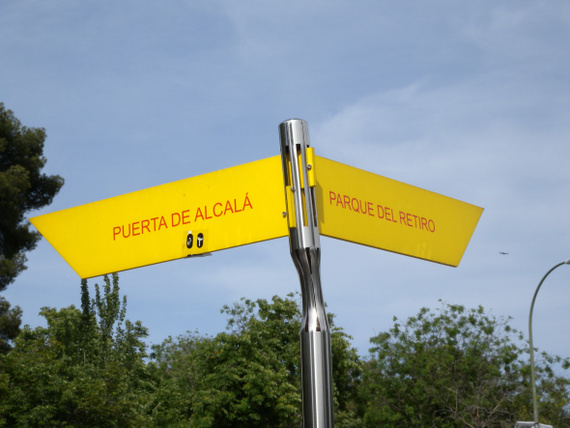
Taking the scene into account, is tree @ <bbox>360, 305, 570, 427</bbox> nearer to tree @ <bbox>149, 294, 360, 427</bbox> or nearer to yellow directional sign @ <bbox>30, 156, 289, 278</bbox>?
tree @ <bbox>149, 294, 360, 427</bbox>

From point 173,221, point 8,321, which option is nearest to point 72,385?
point 8,321

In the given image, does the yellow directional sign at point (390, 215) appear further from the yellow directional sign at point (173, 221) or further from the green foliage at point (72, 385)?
the green foliage at point (72, 385)

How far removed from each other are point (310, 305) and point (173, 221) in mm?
700

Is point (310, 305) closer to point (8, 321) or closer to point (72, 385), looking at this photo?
point (72, 385)

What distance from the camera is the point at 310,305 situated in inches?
97.7

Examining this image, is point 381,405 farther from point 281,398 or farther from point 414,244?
point 414,244

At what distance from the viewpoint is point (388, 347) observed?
31.1m

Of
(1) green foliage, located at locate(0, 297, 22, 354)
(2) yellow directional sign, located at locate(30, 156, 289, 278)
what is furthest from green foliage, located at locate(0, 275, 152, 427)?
(2) yellow directional sign, located at locate(30, 156, 289, 278)

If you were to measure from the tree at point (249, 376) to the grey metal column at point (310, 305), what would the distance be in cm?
2870

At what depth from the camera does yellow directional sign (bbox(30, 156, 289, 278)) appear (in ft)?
8.61

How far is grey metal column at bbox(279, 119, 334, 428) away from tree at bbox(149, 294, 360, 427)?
28.7m

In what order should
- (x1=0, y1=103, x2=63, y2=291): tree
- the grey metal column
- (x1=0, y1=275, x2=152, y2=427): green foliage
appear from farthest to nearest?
(x1=0, y1=103, x2=63, y2=291): tree
(x1=0, y1=275, x2=152, y2=427): green foliage
the grey metal column

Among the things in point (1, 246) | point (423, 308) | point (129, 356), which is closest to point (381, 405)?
point (423, 308)

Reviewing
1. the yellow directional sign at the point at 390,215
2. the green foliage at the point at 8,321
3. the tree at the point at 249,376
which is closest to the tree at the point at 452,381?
the tree at the point at 249,376
